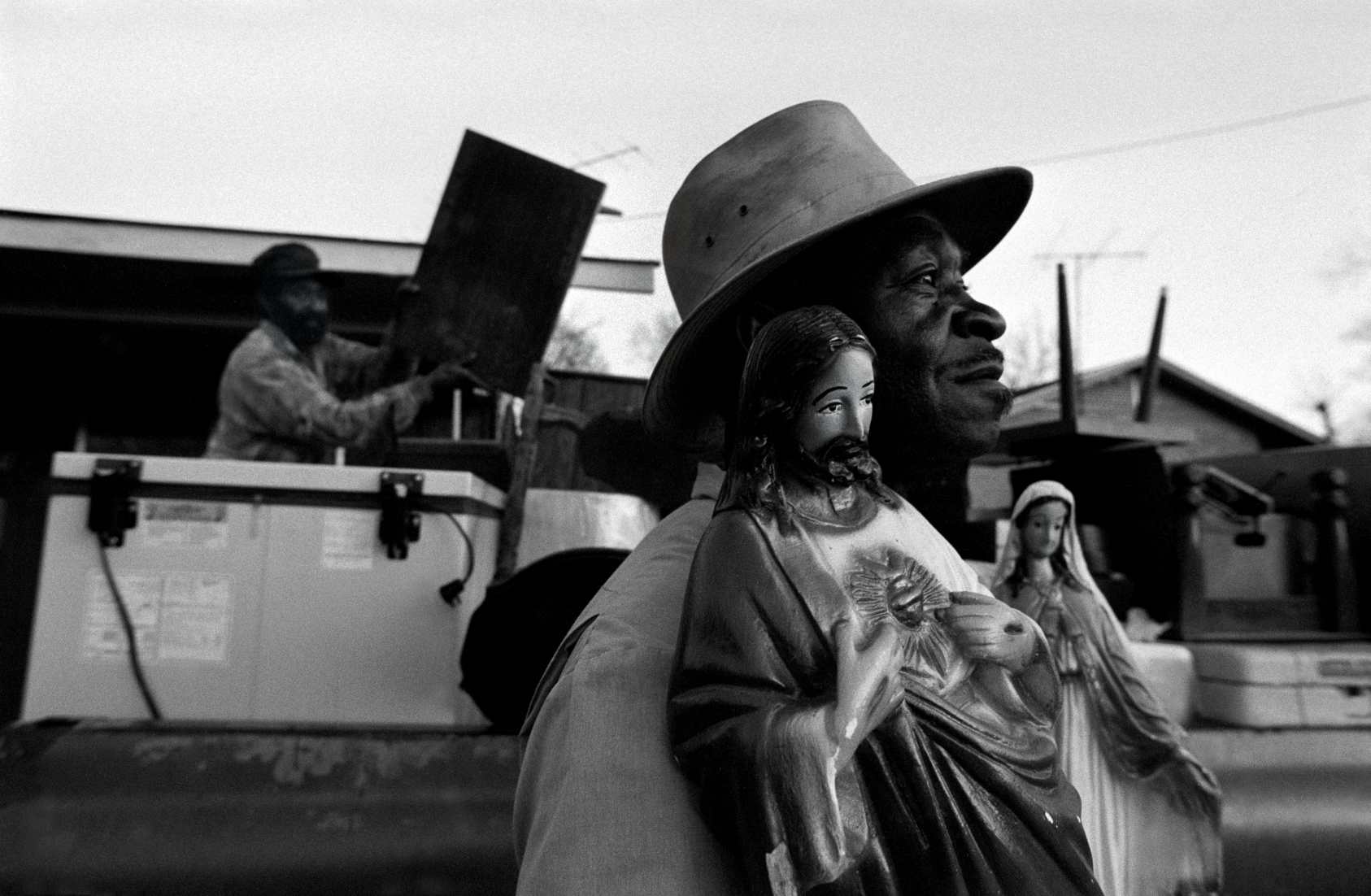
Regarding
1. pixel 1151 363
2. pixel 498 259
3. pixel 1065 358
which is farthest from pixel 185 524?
pixel 1151 363

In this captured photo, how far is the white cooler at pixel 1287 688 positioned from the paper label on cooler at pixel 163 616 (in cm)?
350

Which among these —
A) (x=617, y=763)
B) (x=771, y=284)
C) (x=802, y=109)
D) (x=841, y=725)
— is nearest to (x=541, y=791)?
(x=617, y=763)

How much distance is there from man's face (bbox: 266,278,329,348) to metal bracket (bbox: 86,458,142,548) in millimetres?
1007

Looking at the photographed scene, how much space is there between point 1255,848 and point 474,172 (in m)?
3.53

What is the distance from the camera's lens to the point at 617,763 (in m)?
1.03

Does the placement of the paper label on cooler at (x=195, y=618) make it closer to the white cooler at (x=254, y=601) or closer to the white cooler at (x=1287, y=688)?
the white cooler at (x=254, y=601)

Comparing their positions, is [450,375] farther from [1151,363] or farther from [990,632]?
[1151,363]

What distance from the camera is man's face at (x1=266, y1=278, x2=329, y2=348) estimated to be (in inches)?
141

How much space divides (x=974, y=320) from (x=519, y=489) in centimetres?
223

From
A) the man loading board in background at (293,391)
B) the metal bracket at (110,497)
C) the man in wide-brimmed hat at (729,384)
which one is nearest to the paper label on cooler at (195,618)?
the metal bracket at (110,497)

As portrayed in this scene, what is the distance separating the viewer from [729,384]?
1.38 meters

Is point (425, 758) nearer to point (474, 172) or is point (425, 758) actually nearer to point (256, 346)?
point (256, 346)

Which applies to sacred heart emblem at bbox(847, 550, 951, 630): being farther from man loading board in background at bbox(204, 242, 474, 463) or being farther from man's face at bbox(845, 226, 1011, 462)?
man loading board in background at bbox(204, 242, 474, 463)

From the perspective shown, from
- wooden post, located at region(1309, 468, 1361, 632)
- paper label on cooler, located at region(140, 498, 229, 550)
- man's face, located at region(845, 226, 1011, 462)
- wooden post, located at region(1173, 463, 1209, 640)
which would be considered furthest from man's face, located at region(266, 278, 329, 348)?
wooden post, located at region(1309, 468, 1361, 632)
